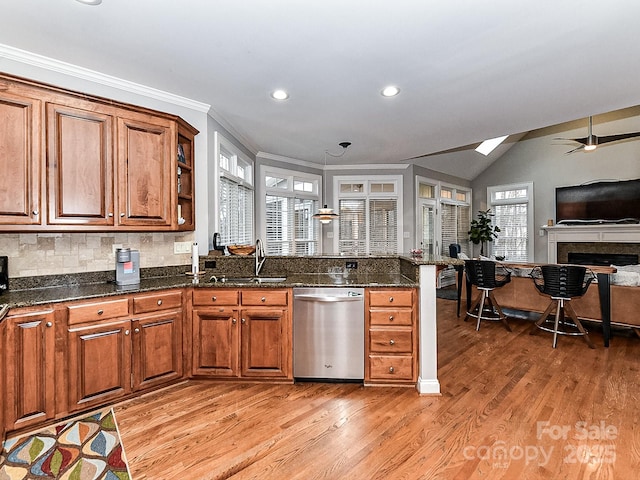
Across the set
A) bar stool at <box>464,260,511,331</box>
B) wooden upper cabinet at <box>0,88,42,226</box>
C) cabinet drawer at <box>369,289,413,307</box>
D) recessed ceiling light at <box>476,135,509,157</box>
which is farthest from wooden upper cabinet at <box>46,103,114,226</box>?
recessed ceiling light at <box>476,135,509,157</box>

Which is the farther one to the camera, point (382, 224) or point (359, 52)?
point (382, 224)

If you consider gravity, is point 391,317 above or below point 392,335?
above

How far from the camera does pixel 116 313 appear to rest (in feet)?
8.00

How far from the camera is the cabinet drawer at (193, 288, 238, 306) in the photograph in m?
2.84

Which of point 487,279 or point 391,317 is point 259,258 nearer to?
point 391,317

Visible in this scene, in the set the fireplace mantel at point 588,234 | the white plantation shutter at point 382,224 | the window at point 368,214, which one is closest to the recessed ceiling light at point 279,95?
the window at point 368,214

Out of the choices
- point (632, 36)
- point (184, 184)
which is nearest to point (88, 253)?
point (184, 184)

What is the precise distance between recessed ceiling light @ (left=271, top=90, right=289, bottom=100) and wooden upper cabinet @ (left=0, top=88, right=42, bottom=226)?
186cm

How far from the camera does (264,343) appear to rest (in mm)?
2832

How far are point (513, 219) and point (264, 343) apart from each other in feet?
25.5

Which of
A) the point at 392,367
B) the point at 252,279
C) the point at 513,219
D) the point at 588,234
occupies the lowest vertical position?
the point at 392,367

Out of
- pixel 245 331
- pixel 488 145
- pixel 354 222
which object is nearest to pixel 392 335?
pixel 245 331

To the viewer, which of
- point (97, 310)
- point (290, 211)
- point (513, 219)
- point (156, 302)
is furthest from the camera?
point (513, 219)

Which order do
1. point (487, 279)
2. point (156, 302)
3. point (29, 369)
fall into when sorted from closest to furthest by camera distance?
point (29, 369)
point (156, 302)
point (487, 279)
